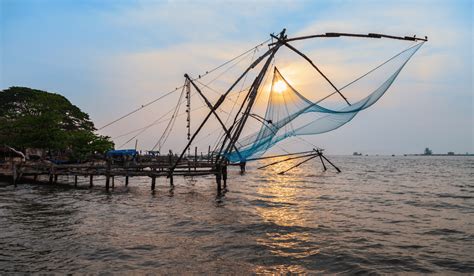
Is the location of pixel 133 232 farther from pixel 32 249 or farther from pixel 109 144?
pixel 109 144

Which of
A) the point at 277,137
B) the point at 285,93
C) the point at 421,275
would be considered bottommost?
the point at 421,275

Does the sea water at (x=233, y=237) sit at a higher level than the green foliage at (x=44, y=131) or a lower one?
lower

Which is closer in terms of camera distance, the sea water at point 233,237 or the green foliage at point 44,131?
the sea water at point 233,237

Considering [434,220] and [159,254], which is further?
[434,220]

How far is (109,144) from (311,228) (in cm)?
3420

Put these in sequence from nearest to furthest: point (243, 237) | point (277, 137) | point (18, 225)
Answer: point (243, 237) < point (18, 225) < point (277, 137)

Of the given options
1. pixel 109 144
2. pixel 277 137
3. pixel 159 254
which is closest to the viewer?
pixel 159 254

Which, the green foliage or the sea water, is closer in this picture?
the sea water

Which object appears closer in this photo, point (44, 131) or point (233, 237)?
point (233, 237)

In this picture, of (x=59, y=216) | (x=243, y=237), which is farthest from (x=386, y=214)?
(x=59, y=216)

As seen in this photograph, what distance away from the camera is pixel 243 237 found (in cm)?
862

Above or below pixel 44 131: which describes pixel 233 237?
below

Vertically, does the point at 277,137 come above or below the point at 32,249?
above

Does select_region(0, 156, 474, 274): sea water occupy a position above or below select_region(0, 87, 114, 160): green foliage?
below
